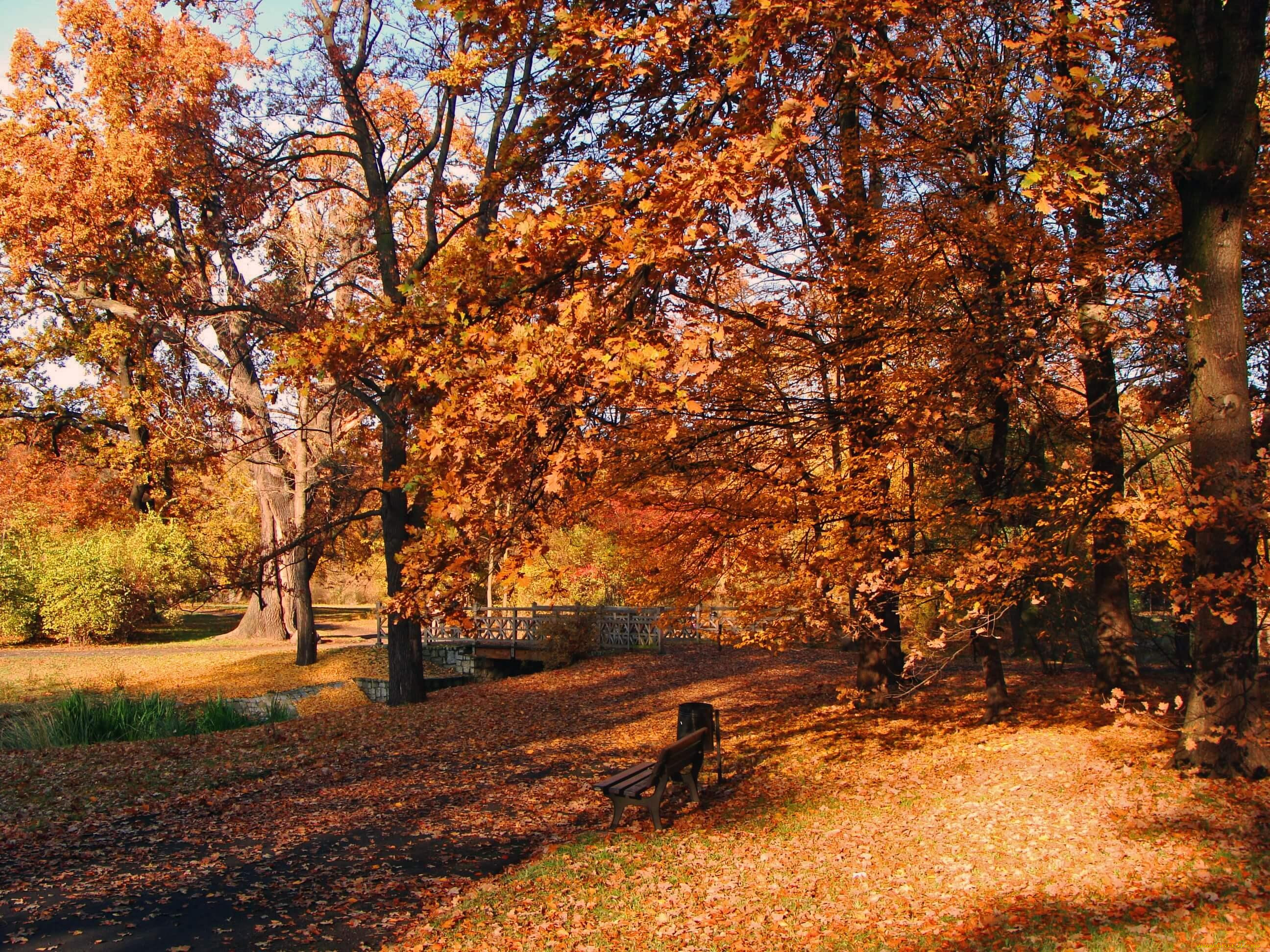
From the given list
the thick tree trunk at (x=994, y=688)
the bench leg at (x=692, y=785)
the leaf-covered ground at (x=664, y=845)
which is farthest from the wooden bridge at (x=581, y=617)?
the bench leg at (x=692, y=785)

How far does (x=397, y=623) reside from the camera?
15039 mm

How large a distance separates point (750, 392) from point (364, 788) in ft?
18.9

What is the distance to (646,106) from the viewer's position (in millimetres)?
7738

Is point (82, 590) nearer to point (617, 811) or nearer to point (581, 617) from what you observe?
point (581, 617)

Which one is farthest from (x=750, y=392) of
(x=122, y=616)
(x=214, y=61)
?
(x=122, y=616)

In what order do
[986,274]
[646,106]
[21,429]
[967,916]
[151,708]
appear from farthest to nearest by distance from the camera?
[21,429], [151,708], [986,274], [646,106], [967,916]

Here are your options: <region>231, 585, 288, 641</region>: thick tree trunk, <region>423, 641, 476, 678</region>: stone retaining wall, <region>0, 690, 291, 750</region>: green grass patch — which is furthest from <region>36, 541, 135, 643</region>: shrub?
<region>0, 690, 291, 750</region>: green grass patch

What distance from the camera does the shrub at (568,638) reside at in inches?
877

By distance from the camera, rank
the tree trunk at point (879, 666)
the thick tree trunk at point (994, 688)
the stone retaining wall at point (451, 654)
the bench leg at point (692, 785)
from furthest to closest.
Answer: the stone retaining wall at point (451, 654) → the tree trunk at point (879, 666) → the thick tree trunk at point (994, 688) → the bench leg at point (692, 785)

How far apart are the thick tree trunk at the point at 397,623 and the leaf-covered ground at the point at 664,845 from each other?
392cm

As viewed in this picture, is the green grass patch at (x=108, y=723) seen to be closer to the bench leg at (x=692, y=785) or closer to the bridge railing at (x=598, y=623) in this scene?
the bench leg at (x=692, y=785)

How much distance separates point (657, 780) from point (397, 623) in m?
8.89

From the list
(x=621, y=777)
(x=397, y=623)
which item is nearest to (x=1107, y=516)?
(x=621, y=777)

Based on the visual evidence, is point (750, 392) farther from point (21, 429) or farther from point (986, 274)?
point (21, 429)
